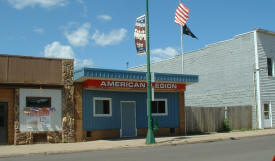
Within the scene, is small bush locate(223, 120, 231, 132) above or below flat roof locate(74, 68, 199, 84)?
below

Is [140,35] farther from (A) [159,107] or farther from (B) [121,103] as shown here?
(A) [159,107]

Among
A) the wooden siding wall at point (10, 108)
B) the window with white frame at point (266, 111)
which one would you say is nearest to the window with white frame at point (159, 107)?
the wooden siding wall at point (10, 108)

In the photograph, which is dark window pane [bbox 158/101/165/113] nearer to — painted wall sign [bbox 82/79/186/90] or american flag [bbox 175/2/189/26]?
painted wall sign [bbox 82/79/186/90]

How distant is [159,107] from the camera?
2259 cm

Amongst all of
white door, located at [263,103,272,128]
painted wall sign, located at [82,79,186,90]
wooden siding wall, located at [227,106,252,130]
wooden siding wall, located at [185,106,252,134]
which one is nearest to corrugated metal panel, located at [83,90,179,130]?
→ painted wall sign, located at [82,79,186,90]

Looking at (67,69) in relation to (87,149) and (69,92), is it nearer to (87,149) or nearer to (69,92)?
(69,92)

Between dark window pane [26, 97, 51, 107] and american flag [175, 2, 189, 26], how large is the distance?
14.0 metres

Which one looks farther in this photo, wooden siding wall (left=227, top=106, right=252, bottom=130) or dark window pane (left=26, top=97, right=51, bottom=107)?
wooden siding wall (left=227, top=106, right=252, bottom=130)

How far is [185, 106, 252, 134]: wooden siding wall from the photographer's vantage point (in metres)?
24.8

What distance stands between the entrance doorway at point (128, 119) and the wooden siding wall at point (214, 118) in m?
4.72

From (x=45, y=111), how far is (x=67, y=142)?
2.07 meters

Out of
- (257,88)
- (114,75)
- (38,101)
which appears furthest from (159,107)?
(257,88)

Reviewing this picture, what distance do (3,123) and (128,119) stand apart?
7.28 m

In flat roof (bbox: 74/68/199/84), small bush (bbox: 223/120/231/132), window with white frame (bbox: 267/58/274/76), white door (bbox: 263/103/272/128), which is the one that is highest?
window with white frame (bbox: 267/58/274/76)
